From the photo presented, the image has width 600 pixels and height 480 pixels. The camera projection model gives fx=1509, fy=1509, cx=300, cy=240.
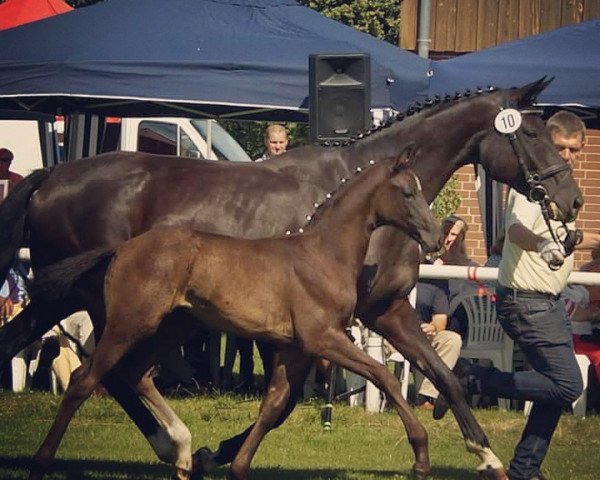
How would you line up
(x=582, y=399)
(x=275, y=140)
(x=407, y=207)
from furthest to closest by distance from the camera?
(x=275, y=140), (x=582, y=399), (x=407, y=207)

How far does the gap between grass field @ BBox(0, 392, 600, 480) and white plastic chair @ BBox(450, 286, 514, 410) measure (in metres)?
0.57

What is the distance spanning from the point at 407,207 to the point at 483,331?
458cm

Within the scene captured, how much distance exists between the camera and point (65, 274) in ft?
25.4

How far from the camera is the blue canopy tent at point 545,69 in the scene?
1211 cm

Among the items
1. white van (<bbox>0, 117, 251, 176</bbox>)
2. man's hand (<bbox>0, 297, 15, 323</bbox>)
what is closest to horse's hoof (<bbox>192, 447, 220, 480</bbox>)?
man's hand (<bbox>0, 297, 15, 323</bbox>)

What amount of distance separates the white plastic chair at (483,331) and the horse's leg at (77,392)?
4884 mm

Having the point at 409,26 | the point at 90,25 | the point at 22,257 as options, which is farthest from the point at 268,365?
the point at 409,26

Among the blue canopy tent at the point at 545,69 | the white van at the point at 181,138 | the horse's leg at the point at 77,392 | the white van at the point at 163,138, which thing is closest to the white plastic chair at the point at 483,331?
the blue canopy tent at the point at 545,69

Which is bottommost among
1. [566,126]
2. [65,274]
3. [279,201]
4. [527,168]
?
[65,274]

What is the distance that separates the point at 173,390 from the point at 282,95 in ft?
8.32

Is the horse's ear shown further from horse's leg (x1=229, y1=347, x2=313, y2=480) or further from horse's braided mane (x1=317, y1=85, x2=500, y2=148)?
horse's leg (x1=229, y1=347, x2=313, y2=480)

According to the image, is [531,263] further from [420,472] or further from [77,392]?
[77,392]

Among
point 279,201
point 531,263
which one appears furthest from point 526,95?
point 279,201

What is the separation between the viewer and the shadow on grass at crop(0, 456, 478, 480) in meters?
8.47
